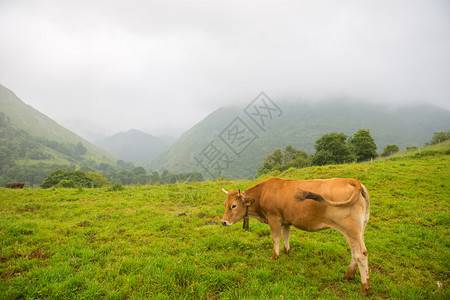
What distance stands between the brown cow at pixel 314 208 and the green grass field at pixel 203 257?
2.48 ft

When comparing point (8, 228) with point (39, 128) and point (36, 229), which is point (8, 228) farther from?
point (39, 128)

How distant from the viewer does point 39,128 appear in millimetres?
193250

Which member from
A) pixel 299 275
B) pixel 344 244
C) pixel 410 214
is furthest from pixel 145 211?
pixel 410 214

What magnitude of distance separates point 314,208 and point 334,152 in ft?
122

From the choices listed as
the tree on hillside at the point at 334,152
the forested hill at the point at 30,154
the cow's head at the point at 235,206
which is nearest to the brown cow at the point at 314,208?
the cow's head at the point at 235,206

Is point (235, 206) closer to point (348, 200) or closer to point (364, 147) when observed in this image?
point (348, 200)

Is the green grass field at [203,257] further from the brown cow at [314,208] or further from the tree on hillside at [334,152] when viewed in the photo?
the tree on hillside at [334,152]

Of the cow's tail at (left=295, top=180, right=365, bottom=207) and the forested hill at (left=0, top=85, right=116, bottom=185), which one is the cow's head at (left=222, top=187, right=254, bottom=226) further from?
the forested hill at (left=0, top=85, right=116, bottom=185)

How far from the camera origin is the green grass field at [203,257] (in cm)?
389

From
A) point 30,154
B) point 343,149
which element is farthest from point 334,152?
point 30,154

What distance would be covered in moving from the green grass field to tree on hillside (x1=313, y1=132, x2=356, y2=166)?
2807cm

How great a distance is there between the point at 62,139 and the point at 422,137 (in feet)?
1131

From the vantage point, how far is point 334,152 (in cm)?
3631

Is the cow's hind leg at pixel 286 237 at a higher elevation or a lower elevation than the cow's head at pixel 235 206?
lower
